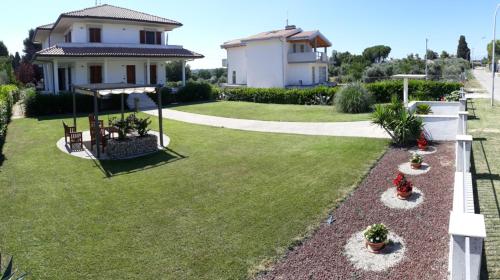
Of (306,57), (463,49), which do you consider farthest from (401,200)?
(463,49)

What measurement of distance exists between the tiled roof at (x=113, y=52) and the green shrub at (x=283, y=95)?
172 inches

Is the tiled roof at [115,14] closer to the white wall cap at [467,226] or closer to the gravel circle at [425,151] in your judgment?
the gravel circle at [425,151]

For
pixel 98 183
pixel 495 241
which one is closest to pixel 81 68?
pixel 98 183

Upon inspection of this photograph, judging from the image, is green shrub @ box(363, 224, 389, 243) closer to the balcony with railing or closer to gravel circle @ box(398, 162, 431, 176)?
gravel circle @ box(398, 162, 431, 176)

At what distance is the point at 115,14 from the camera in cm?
3291

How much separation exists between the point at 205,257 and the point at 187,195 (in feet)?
11.0

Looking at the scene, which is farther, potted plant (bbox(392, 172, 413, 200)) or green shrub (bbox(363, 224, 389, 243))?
potted plant (bbox(392, 172, 413, 200))

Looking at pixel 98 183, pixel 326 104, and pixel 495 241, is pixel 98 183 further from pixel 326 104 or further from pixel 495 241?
pixel 326 104

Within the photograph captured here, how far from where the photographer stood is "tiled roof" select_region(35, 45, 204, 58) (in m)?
28.2

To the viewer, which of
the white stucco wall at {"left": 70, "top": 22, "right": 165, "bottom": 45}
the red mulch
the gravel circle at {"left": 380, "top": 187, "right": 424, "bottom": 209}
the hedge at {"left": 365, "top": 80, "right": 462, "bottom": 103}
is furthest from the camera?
the white stucco wall at {"left": 70, "top": 22, "right": 165, "bottom": 45}

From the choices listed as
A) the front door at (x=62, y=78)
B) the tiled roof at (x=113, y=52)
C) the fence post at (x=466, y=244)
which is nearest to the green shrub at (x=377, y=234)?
the fence post at (x=466, y=244)

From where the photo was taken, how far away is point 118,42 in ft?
109

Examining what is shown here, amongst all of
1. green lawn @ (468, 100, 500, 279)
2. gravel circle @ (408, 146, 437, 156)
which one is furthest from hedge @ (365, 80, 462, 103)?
gravel circle @ (408, 146, 437, 156)

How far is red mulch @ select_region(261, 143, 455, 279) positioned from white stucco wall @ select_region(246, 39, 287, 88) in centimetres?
3235
